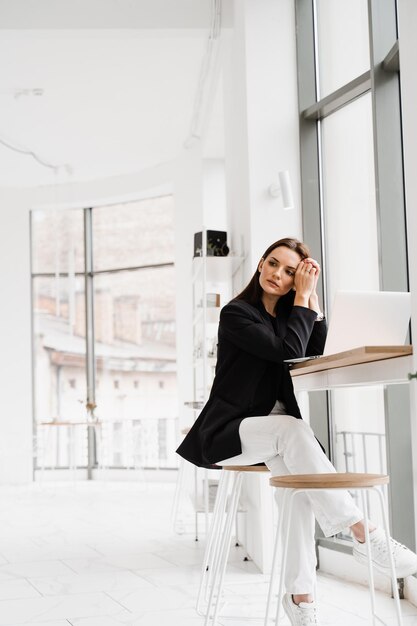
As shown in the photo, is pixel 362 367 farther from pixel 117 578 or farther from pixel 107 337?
pixel 107 337

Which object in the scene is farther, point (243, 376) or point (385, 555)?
point (243, 376)

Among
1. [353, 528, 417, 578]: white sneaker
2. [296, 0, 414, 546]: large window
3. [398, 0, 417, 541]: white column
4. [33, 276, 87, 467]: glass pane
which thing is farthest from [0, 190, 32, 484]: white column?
[398, 0, 417, 541]: white column

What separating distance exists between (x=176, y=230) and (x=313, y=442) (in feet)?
20.4

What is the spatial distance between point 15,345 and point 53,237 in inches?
55.1

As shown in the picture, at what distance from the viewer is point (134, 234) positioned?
972 cm

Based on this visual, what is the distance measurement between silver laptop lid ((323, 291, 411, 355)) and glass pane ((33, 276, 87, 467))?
748cm

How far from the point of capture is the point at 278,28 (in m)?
4.51

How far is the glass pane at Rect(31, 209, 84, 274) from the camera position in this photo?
991 centimetres

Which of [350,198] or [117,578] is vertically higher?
[350,198]

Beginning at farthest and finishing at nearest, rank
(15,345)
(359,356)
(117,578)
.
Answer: (15,345) → (117,578) → (359,356)

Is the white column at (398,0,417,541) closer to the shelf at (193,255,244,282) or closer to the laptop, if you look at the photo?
the laptop

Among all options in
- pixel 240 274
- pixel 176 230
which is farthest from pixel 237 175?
pixel 176 230

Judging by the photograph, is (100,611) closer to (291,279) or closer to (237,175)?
(291,279)

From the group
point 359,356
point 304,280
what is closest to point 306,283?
point 304,280
